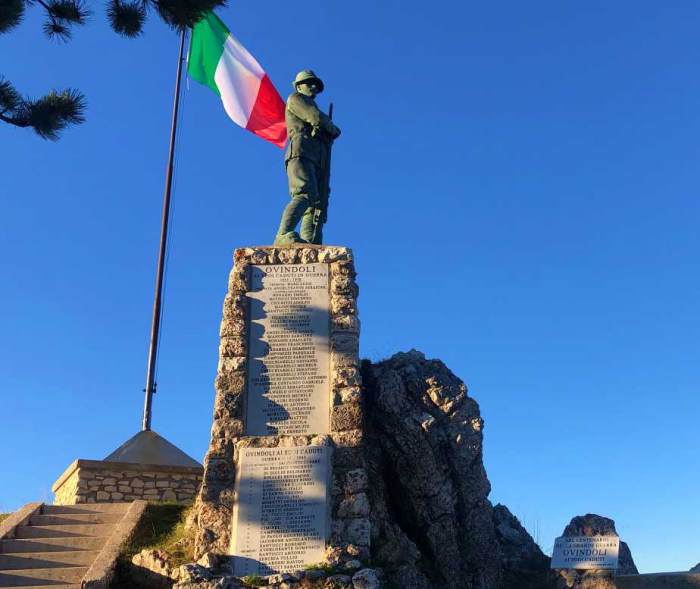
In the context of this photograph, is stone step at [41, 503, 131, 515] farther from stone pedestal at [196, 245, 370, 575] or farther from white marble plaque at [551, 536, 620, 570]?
white marble plaque at [551, 536, 620, 570]

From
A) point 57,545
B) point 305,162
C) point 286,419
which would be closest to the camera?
point 286,419

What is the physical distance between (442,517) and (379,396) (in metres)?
1.78

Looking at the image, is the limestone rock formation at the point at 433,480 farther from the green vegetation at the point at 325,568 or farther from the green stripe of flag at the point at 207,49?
the green stripe of flag at the point at 207,49

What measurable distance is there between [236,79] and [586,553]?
1095 centimetres

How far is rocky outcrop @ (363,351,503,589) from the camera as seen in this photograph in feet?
31.8

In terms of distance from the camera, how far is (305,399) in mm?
9570

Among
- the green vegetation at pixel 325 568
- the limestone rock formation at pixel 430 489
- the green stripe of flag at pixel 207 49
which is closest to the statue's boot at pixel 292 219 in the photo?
the limestone rock formation at pixel 430 489

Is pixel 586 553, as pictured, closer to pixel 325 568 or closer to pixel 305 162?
pixel 325 568

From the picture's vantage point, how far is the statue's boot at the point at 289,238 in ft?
36.4

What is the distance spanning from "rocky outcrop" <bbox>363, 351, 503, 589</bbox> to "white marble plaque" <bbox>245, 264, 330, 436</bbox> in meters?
1.12

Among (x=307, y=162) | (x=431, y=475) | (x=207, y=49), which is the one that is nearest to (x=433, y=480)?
(x=431, y=475)

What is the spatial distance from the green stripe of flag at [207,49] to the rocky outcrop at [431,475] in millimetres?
8180

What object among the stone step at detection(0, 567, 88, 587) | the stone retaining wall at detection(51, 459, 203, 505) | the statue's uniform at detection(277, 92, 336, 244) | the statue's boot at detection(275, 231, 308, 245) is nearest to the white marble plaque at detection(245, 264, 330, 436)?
the statue's boot at detection(275, 231, 308, 245)

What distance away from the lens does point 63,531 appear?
10000 millimetres
